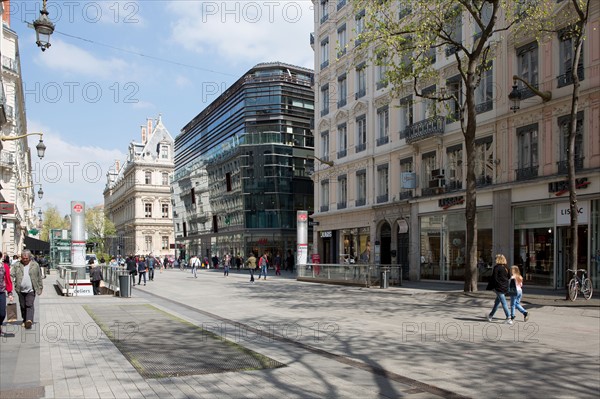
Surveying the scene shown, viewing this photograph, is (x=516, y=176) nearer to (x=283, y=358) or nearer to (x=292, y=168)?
(x=283, y=358)

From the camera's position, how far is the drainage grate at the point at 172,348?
8383 millimetres

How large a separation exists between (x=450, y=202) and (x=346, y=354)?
1985cm

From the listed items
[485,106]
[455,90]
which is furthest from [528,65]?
[455,90]

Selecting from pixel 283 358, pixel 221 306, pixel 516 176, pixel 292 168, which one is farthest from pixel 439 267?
pixel 292 168

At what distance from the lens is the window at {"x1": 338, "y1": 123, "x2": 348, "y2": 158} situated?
3862cm

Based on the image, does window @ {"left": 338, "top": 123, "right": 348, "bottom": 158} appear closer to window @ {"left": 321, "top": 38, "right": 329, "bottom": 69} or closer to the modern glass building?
window @ {"left": 321, "top": 38, "right": 329, "bottom": 69}

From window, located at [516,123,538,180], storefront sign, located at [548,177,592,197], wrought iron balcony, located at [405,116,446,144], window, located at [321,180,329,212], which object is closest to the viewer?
storefront sign, located at [548,177,592,197]

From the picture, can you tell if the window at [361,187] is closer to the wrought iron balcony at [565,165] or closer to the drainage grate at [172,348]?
the wrought iron balcony at [565,165]

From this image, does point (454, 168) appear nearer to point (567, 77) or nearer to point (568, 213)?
point (568, 213)

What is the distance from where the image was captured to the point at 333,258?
40.8 metres

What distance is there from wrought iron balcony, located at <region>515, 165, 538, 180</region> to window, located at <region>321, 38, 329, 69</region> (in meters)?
20.7

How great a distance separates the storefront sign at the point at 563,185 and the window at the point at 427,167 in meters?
8.18

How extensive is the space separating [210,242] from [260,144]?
1880 centimetres

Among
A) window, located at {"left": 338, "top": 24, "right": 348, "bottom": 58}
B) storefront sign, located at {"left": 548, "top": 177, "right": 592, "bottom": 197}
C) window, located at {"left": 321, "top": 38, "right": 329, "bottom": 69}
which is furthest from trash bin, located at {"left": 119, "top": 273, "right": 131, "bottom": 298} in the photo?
window, located at {"left": 321, "top": 38, "right": 329, "bottom": 69}
